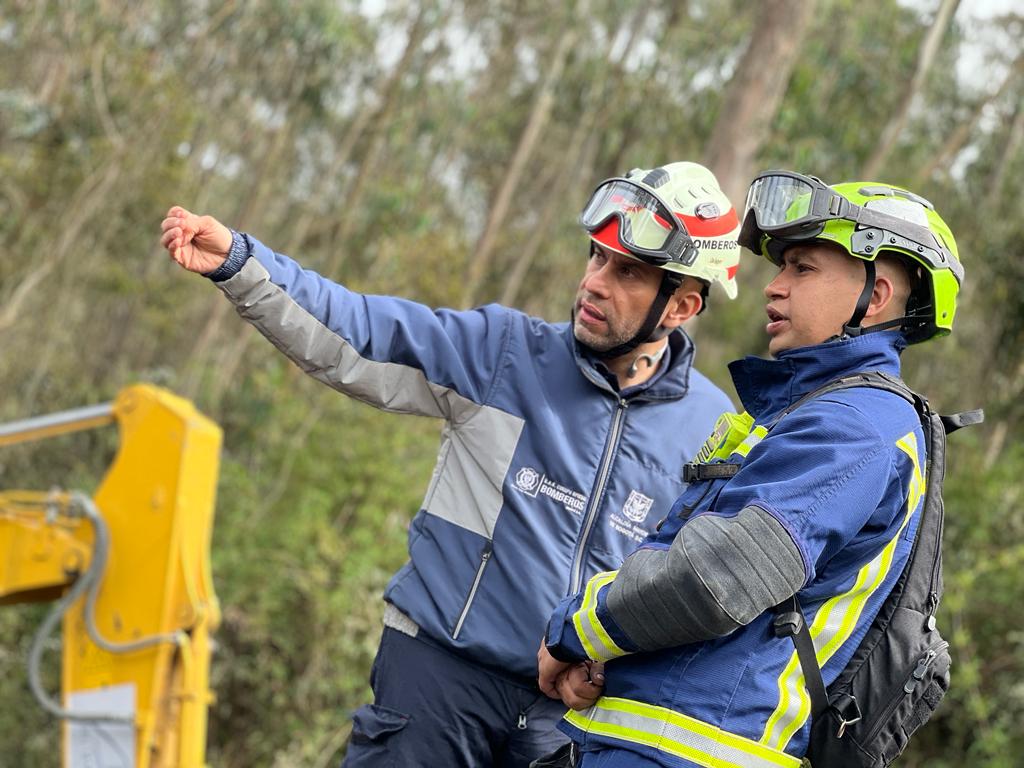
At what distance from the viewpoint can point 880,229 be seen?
2.89 metres

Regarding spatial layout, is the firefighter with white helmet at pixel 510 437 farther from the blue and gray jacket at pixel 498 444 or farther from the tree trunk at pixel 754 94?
the tree trunk at pixel 754 94

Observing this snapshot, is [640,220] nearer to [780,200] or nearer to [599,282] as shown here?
[599,282]

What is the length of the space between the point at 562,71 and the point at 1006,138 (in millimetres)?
8572

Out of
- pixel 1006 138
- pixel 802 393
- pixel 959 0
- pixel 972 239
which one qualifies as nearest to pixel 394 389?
pixel 802 393

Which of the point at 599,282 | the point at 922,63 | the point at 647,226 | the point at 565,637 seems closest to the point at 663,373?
the point at 599,282

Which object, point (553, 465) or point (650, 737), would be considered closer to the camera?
point (650, 737)

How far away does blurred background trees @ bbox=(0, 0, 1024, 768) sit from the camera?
923 centimetres

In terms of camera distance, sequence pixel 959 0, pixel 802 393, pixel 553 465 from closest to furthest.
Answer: pixel 802 393, pixel 553 465, pixel 959 0

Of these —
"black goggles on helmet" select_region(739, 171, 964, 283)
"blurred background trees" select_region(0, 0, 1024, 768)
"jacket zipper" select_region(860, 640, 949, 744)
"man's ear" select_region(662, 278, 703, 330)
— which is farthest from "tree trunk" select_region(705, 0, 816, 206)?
A: "jacket zipper" select_region(860, 640, 949, 744)

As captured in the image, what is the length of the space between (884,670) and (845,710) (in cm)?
13

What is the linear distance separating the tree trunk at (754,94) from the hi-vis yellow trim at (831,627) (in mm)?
5994

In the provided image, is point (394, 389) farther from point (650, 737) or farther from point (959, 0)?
point (959, 0)

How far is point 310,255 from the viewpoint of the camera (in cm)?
2197

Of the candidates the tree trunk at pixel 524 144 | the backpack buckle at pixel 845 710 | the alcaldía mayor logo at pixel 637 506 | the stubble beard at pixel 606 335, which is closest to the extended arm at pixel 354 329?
the stubble beard at pixel 606 335
